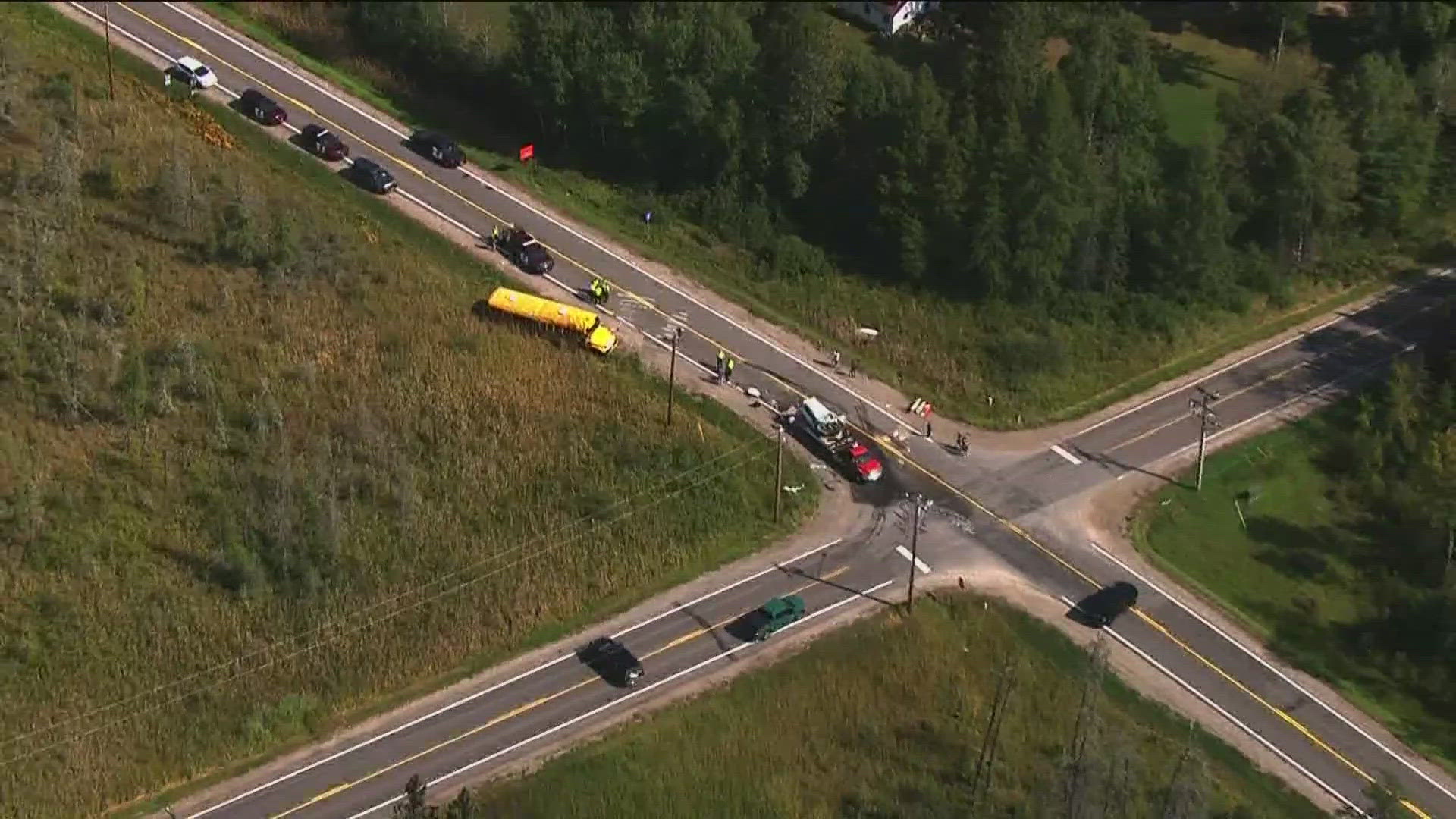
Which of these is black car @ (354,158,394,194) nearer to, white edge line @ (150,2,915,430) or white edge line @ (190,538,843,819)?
white edge line @ (150,2,915,430)

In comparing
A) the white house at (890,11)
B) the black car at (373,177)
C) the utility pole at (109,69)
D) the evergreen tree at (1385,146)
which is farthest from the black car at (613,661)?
the white house at (890,11)

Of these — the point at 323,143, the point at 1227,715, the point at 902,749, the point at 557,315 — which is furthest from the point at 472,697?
the point at 323,143

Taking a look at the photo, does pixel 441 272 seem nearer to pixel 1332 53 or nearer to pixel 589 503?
pixel 589 503

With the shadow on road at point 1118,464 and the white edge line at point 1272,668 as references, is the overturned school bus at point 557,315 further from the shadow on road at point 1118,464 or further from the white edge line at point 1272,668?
the white edge line at point 1272,668

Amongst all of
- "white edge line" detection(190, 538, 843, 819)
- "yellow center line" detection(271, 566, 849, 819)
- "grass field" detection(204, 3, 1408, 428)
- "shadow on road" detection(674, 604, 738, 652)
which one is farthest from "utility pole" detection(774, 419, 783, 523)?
"grass field" detection(204, 3, 1408, 428)

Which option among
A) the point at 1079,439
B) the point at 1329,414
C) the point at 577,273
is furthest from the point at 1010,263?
the point at 577,273

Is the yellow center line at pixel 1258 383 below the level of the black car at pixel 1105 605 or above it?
above
